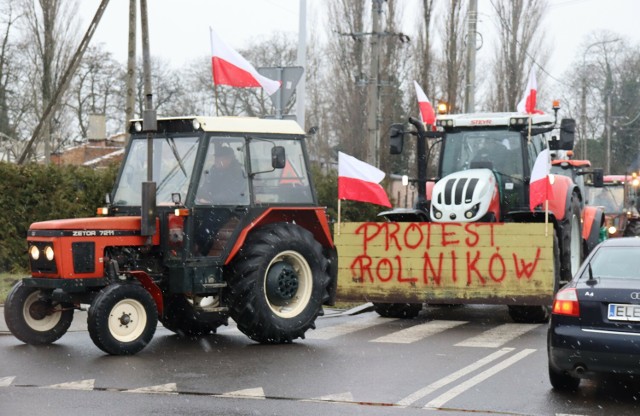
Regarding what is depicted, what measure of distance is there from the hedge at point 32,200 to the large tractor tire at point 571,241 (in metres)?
8.04

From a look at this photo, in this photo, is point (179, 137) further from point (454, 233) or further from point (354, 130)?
point (354, 130)

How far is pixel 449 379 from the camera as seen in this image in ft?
32.5

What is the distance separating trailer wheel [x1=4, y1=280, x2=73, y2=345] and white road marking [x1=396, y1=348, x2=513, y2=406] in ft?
13.7

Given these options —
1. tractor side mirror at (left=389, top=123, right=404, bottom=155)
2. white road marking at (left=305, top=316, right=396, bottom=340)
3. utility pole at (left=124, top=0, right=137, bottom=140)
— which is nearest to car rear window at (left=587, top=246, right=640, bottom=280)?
white road marking at (left=305, top=316, right=396, bottom=340)

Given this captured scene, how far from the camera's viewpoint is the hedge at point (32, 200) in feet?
61.2

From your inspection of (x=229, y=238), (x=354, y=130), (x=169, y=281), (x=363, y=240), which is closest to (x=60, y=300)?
(x=169, y=281)

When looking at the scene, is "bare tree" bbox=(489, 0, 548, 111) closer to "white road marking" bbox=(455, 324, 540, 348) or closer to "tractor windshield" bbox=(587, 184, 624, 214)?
"tractor windshield" bbox=(587, 184, 624, 214)

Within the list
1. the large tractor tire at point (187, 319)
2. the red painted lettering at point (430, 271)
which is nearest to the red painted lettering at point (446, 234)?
the red painted lettering at point (430, 271)

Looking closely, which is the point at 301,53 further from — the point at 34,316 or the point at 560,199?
the point at 34,316

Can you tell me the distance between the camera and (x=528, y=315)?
586 inches

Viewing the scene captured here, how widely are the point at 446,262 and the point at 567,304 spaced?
222 inches

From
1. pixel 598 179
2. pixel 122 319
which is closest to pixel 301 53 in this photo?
pixel 598 179

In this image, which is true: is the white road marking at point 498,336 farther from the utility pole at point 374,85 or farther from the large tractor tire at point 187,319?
the utility pole at point 374,85

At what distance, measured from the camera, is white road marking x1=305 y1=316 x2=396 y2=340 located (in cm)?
1333
